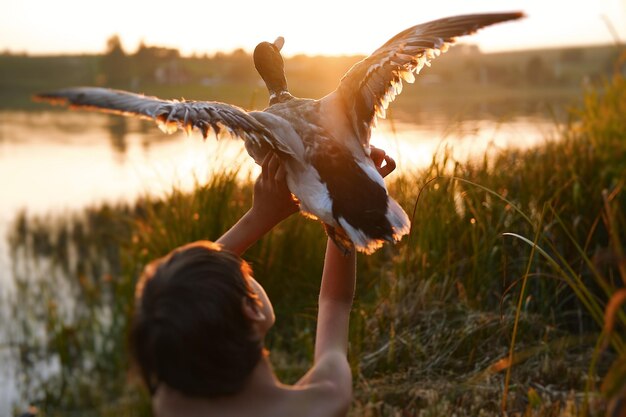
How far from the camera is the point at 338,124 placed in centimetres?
257

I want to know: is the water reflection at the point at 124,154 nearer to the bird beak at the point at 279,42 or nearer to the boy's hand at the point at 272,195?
the bird beak at the point at 279,42

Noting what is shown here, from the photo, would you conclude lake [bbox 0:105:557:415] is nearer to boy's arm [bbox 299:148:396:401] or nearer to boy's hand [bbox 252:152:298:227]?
boy's hand [bbox 252:152:298:227]

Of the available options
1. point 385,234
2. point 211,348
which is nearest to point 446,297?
point 385,234

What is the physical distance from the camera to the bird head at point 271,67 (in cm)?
311

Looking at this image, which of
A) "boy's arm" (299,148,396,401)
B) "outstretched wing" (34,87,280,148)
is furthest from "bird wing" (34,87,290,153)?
"boy's arm" (299,148,396,401)

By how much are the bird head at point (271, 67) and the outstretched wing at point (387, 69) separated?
0.50m

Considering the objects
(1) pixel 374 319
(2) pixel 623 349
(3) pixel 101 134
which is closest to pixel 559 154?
(1) pixel 374 319

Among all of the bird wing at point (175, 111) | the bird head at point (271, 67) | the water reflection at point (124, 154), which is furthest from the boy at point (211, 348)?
the water reflection at point (124, 154)

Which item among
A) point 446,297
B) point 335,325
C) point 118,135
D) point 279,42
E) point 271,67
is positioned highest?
point 279,42

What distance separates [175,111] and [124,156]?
14.4 meters

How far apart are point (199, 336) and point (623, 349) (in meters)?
0.99

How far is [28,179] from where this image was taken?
13.9 meters

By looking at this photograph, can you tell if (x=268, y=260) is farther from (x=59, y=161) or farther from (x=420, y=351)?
(x=59, y=161)

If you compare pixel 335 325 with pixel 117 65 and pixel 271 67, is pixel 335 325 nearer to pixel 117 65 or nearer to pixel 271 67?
pixel 271 67
